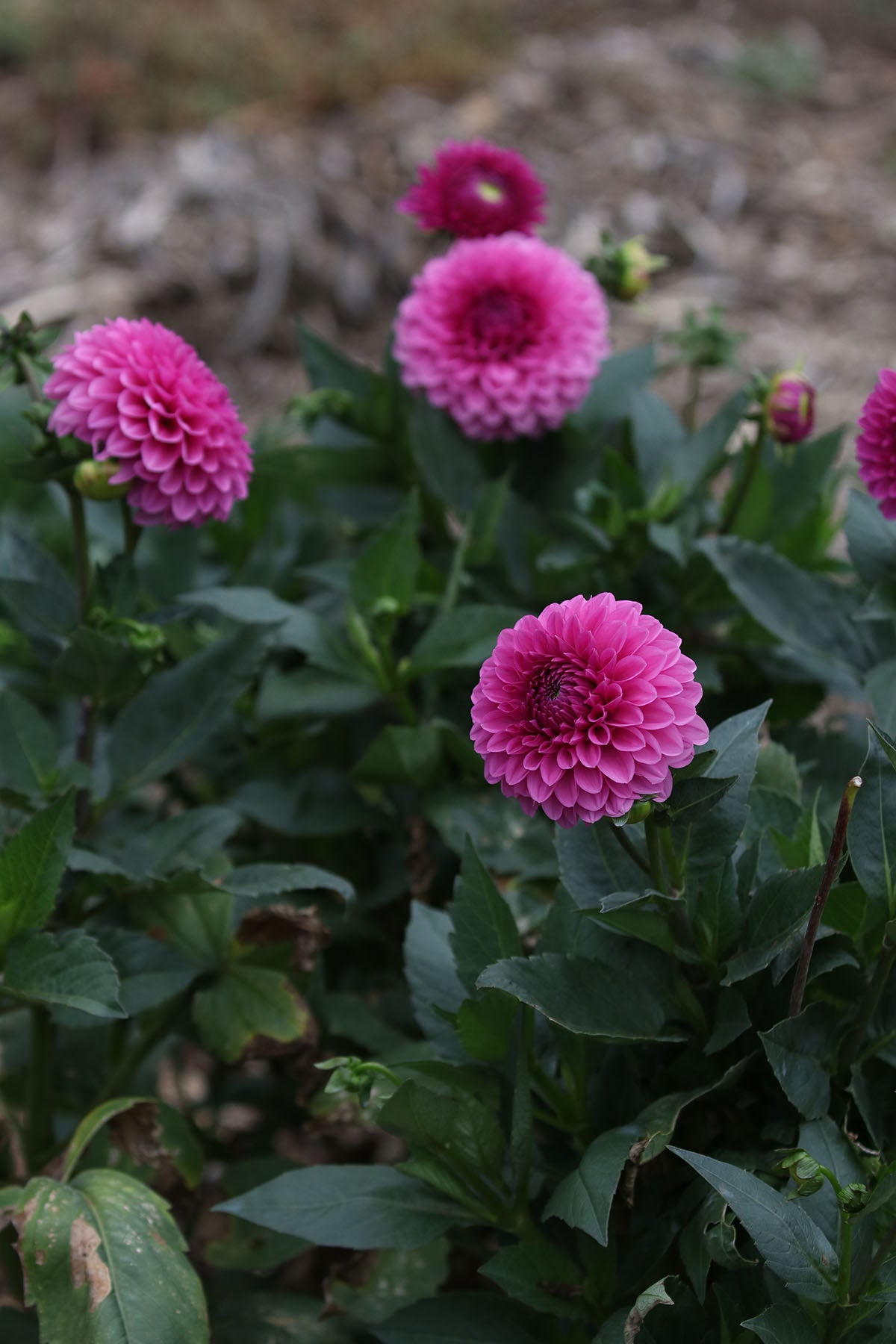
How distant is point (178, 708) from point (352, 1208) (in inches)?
23.4

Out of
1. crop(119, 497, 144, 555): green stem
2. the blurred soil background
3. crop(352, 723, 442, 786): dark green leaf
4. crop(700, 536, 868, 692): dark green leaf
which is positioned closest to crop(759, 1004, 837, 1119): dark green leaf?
crop(700, 536, 868, 692): dark green leaf

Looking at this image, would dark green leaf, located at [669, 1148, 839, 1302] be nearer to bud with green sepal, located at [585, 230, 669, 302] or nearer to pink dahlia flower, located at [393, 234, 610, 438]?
pink dahlia flower, located at [393, 234, 610, 438]

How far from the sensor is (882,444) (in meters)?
1.19

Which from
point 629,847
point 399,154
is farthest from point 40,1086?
point 399,154

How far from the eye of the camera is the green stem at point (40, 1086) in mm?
1336

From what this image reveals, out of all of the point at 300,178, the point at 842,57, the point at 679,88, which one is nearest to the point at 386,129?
the point at 300,178

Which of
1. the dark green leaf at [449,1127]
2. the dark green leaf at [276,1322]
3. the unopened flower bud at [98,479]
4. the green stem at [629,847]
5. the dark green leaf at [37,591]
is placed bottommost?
the dark green leaf at [276,1322]

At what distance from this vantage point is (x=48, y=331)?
54.9 inches

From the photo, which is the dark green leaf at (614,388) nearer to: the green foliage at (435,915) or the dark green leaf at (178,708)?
the green foliage at (435,915)

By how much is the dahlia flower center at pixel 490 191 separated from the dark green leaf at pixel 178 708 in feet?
2.30

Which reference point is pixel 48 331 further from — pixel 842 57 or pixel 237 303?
pixel 842 57

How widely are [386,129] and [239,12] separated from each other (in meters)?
1.17

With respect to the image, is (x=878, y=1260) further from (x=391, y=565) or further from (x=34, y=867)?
(x=391, y=565)

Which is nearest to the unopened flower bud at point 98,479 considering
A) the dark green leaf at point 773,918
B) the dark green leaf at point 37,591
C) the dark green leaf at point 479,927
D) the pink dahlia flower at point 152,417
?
the pink dahlia flower at point 152,417
